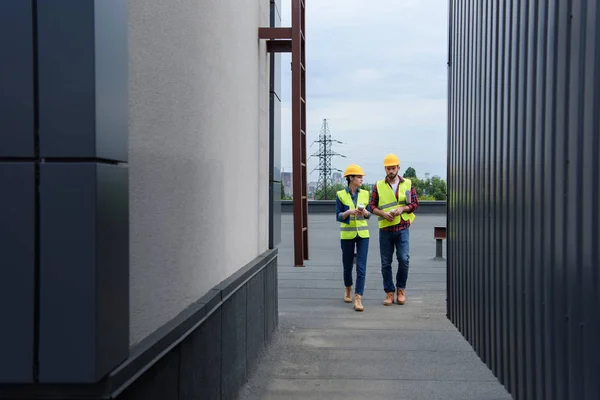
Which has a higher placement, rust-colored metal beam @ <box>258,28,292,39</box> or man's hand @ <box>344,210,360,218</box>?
rust-colored metal beam @ <box>258,28,292,39</box>

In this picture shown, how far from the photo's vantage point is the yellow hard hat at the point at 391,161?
9.86 meters

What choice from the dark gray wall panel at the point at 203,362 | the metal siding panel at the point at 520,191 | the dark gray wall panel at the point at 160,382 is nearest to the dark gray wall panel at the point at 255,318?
the dark gray wall panel at the point at 203,362

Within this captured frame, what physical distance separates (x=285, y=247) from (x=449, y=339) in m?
12.2

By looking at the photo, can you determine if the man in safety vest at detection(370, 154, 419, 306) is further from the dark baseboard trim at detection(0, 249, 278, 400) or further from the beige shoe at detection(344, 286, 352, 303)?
the dark baseboard trim at detection(0, 249, 278, 400)

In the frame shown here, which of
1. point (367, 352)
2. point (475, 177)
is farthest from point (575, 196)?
point (367, 352)

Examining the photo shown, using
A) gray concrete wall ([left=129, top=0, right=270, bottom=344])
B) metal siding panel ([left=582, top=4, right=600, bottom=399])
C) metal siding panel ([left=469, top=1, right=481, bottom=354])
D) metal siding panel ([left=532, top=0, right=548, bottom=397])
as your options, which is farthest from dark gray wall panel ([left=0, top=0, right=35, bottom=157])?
metal siding panel ([left=469, top=1, right=481, bottom=354])

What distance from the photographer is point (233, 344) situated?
545 cm

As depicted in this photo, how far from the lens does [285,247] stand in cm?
1981

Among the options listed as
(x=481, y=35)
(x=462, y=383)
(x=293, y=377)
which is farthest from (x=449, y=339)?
(x=481, y=35)

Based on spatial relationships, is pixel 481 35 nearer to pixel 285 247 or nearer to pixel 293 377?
pixel 293 377

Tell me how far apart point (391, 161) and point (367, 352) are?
3.48 metres

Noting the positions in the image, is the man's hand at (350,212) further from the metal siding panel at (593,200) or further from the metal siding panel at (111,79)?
the metal siding panel at (111,79)

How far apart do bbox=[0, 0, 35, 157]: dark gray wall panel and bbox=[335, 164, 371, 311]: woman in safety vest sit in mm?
7201

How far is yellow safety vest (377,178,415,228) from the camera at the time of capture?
32.0ft
